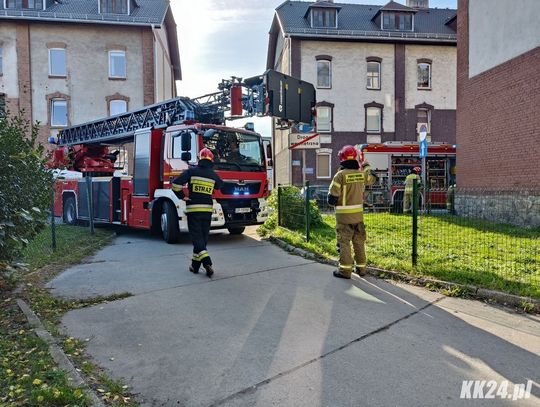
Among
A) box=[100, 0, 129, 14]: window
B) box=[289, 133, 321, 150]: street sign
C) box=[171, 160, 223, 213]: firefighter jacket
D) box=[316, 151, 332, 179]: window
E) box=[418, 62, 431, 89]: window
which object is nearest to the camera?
box=[171, 160, 223, 213]: firefighter jacket

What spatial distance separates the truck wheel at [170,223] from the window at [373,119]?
20246 mm

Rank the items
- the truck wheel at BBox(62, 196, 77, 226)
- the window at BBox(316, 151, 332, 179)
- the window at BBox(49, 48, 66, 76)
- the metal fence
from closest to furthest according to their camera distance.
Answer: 1. the metal fence
2. the truck wheel at BBox(62, 196, 77, 226)
3. the window at BBox(49, 48, 66, 76)
4. the window at BBox(316, 151, 332, 179)

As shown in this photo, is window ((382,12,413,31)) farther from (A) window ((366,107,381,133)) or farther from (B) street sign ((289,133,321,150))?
(B) street sign ((289,133,321,150))

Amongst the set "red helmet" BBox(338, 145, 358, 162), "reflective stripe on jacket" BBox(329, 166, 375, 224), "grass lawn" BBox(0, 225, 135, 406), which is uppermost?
"red helmet" BBox(338, 145, 358, 162)

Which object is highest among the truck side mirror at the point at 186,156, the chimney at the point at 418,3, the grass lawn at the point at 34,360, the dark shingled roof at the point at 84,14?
the chimney at the point at 418,3

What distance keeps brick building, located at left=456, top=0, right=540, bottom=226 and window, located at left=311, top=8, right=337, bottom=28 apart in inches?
543

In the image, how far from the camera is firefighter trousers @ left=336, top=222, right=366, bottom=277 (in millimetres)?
6637

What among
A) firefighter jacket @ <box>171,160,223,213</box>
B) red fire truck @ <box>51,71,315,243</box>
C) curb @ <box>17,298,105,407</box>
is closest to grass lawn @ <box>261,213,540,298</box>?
red fire truck @ <box>51,71,315,243</box>

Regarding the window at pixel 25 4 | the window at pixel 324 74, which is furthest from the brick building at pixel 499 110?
the window at pixel 25 4

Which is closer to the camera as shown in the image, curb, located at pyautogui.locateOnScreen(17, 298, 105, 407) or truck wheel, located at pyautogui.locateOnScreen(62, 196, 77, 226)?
curb, located at pyautogui.locateOnScreen(17, 298, 105, 407)

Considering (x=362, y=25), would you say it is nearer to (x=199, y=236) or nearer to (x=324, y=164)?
(x=324, y=164)

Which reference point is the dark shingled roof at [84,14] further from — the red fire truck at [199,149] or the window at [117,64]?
the red fire truck at [199,149]

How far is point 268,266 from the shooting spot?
7.56m

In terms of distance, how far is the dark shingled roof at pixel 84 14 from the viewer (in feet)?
82.0
